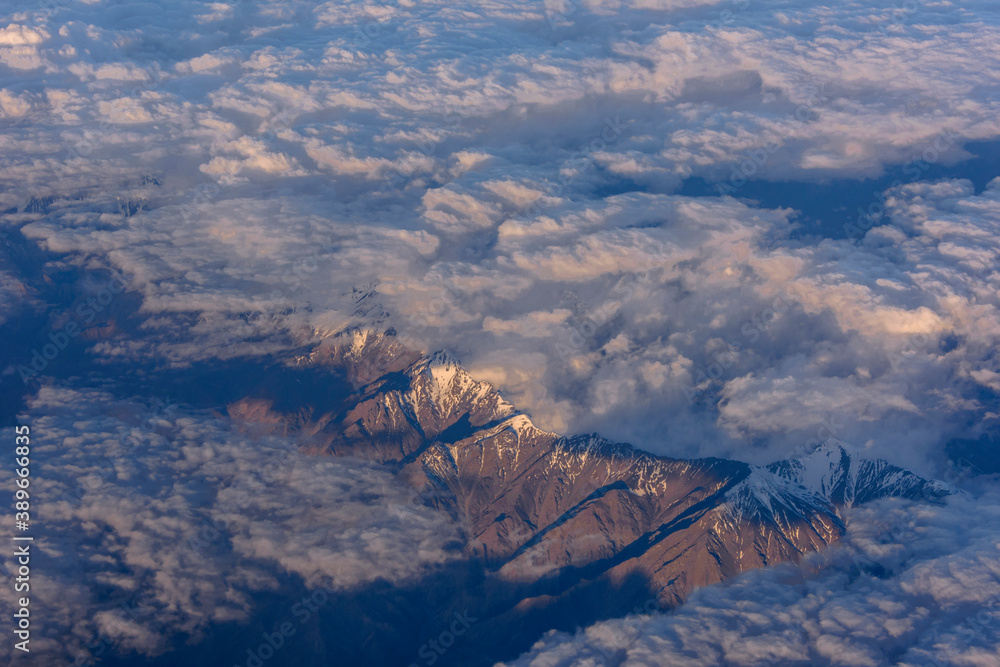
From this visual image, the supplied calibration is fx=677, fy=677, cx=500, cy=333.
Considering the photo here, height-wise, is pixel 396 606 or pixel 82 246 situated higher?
pixel 82 246

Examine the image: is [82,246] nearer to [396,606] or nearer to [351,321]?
[351,321]

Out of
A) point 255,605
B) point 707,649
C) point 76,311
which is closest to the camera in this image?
point 707,649

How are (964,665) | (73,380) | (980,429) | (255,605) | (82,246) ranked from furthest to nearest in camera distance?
1. (82,246)
2. (73,380)
3. (980,429)
4. (255,605)
5. (964,665)

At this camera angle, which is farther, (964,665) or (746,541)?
(746,541)

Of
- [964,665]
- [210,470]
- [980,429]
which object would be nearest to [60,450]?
[210,470]

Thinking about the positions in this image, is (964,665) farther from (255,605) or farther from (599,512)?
(255,605)

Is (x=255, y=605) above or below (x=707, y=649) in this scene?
below

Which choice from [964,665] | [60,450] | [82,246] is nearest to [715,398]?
[964,665]

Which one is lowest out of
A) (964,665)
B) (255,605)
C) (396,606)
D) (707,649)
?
(396,606)

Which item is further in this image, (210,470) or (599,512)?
(599,512)
